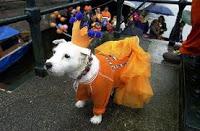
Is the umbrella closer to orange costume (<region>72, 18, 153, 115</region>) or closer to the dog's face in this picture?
orange costume (<region>72, 18, 153, 115</region>)

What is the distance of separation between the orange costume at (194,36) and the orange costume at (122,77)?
1.90ft

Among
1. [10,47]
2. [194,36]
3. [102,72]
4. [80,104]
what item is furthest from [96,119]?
[10,47]

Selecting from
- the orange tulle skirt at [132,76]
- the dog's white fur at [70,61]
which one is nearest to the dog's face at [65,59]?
the dog's white fur at [70,61]

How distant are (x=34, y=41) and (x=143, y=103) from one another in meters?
1.26

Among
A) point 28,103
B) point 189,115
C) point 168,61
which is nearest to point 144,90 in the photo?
point 189,115

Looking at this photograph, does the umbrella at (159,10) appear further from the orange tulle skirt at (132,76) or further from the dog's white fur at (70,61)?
the dog's white fur at (70,61)

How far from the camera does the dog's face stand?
76.7 inches

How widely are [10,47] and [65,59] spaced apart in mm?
6011

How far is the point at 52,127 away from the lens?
2.32 metres

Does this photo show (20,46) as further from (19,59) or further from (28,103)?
(28,103)

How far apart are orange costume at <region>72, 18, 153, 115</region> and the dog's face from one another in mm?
225

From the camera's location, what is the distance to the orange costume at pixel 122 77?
7.59 ft

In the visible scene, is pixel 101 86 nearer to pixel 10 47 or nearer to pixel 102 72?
pixel 102 72

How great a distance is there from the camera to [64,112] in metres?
2.53
